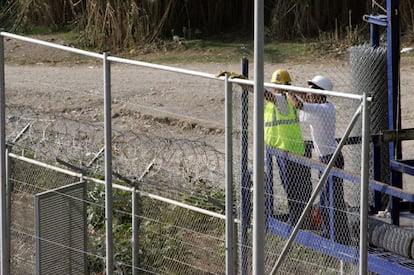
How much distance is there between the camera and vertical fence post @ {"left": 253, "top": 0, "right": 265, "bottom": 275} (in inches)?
251

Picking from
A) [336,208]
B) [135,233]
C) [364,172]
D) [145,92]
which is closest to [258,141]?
[364,172]

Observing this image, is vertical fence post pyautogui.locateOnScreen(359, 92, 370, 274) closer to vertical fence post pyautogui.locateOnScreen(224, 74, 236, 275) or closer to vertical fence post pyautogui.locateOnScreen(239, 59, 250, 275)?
vertical fence post pyautogui.locateOnScreen(224, 74, 236, 275)

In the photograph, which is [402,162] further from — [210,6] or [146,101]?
[210,6]

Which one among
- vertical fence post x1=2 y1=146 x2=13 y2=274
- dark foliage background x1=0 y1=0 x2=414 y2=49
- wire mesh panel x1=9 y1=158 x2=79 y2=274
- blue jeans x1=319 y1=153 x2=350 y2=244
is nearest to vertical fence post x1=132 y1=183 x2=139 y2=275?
wire mesh panel x1=9 y1=158 x2=79 y2=274

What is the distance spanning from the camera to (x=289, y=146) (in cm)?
877

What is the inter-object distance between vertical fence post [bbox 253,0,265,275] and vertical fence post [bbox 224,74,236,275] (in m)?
1.37

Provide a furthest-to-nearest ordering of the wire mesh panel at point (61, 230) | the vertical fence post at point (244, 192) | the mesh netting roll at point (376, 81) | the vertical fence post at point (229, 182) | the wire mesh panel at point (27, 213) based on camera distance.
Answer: the wire mesh panel at point (27, 213) → the mesh netting roll at point (376, 81) → the wire mesh panel at point (61, 230) → the vertical fence post at point (244, 192) → the vertical fence post at point (229, 182)

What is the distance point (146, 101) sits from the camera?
17.7 metres

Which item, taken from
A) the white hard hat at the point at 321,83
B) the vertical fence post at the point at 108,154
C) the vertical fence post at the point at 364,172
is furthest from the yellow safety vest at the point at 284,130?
the vertical fence post at the point at 364,172

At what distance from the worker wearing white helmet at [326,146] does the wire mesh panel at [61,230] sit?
2007 millimetres

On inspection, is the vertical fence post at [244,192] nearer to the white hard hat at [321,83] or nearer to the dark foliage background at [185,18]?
the white hard hat at [321,83]

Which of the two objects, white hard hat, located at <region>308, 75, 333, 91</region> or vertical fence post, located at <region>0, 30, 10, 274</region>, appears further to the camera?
white hard hat, located at <region>308, 75, 333, 91</region>

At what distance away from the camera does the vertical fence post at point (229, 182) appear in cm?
818

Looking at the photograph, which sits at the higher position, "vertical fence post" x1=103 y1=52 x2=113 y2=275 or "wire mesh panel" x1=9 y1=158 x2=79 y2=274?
"vertical fence post" x1=103 y1=52 x2=113 y2=275
